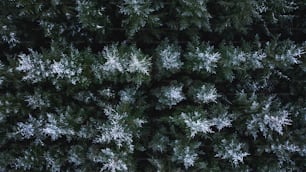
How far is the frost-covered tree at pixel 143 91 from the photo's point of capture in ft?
9.94

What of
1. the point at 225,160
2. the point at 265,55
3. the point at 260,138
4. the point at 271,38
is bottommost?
the point at 225,160

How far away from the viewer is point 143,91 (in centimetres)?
324

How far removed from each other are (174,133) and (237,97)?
2.04 ft

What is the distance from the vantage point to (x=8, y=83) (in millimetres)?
3199

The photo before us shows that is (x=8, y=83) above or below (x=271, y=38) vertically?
below

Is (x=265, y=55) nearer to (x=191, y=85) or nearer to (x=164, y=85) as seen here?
(x=191, y=85)

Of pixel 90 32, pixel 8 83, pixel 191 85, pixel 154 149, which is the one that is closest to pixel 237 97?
pixel 191 85

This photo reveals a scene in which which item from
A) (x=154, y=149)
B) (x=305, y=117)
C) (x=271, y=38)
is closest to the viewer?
(x=154, y=149)

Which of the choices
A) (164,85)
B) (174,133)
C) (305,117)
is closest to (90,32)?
(164,85)

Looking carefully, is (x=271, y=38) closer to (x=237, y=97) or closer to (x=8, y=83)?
(x=237, y=97)

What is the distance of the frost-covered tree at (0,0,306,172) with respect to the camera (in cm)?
303

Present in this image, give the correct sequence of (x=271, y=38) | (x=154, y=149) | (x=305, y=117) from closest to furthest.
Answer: (x=154, y=149) → (x=305, y=117) → (x=271, y=38)

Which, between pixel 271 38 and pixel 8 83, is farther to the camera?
pixel 271 38

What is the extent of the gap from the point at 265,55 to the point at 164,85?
34.4 inches
